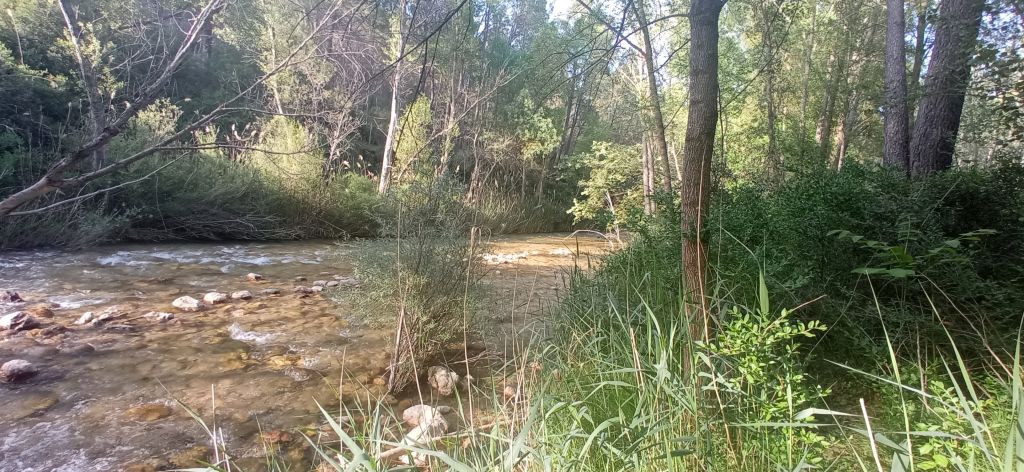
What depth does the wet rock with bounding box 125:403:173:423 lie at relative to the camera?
3.39 meters

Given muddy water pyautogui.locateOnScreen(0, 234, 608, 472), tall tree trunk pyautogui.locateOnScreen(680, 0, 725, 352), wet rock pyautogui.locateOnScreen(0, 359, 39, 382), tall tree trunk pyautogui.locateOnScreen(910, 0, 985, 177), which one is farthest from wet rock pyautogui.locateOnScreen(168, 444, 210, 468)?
tall tree trunk pyautogui.locateOnScreen(910, 0, 985, 177)

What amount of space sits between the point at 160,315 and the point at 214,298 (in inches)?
29.6

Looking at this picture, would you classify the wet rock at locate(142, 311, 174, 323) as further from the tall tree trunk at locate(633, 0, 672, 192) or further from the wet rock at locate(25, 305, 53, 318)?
the tall tree trunk at locate(633, 0, 672, 192)

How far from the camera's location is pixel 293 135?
13281mm

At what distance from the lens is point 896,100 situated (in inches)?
211

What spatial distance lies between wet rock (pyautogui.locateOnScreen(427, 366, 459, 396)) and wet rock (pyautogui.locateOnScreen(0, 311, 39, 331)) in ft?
13.5

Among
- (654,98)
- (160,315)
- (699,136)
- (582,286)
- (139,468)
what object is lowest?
(139,468)

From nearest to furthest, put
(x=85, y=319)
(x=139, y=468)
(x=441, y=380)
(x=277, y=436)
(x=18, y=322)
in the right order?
1. (x=139, y=468)
2. (x=277, y=436)
3. (x=441, y=380)
4. (x=18, y=322)
5. (x=85, y=319)

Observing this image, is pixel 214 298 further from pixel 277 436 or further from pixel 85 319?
pixel 277 436

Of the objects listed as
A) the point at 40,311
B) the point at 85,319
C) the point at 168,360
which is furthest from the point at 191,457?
the point at 40,311

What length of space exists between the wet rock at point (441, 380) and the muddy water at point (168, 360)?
0.45 meters

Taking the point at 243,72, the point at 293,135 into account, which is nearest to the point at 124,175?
the point at 293,135

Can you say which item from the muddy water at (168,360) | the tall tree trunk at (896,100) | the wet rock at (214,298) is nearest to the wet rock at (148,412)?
the muddy water at (168,360)

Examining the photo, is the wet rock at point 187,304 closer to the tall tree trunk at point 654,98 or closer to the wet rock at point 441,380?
the wet rock at point 441,380
